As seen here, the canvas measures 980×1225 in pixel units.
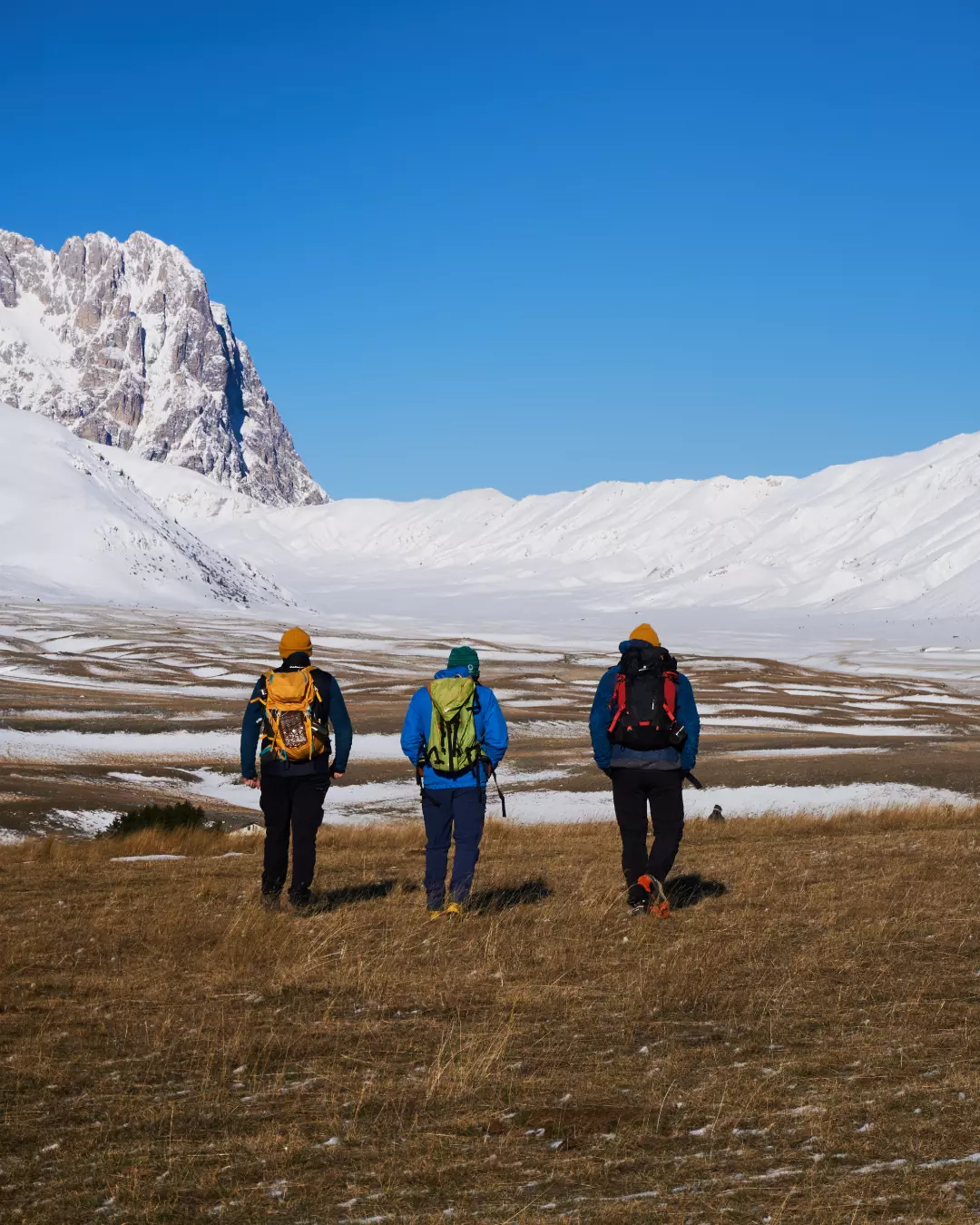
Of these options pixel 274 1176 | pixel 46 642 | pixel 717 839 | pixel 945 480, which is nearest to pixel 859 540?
pixel 945 480

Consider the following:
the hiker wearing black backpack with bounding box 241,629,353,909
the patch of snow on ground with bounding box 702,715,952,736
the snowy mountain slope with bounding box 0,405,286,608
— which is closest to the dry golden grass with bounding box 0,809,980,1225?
the hiker wearing black backpack with bounding box 241,629,353,909

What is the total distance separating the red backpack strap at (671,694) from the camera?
382 inches

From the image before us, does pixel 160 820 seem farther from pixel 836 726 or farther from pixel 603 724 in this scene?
pixel 836 726

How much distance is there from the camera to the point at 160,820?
19078 millimetres

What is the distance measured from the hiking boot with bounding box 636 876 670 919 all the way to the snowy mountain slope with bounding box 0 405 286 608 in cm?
11351

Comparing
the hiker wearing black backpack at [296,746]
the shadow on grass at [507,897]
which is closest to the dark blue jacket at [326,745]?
the hiker wearing black backpack at [296,746]

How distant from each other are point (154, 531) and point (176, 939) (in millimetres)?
140762

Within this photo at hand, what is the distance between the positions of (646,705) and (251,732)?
306cm

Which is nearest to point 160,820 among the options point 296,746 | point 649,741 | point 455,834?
point 296,746

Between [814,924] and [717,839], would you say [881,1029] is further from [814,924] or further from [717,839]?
[717,839]

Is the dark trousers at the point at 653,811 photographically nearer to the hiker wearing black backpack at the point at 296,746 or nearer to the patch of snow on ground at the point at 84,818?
the hiker wearing black backpack at the point at 296,746

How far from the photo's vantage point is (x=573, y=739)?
125ft

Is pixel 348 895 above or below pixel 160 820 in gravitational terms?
above

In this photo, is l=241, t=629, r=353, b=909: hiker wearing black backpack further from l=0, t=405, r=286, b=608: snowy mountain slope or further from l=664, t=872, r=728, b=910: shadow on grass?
l=0, t=405, r=286, b=608: snowy mountain slope
